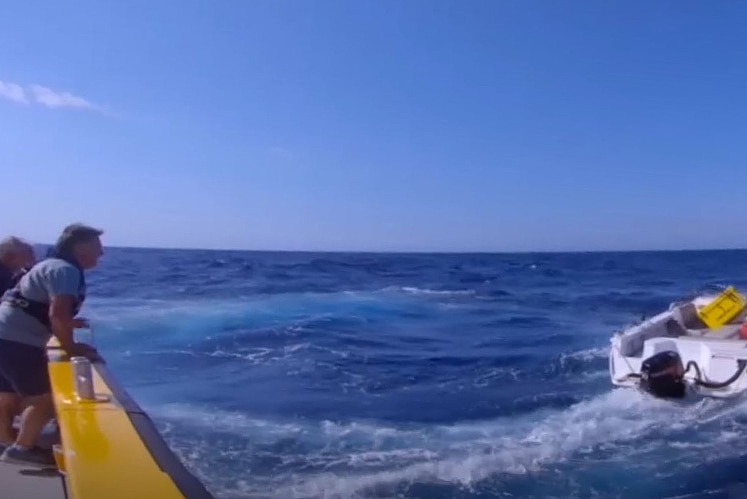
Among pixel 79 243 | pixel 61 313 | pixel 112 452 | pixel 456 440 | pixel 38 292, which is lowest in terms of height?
pixel 456 440

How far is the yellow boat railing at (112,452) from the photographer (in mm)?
2658

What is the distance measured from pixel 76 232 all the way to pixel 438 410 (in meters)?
8.36

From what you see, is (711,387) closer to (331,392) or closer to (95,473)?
(331,392)

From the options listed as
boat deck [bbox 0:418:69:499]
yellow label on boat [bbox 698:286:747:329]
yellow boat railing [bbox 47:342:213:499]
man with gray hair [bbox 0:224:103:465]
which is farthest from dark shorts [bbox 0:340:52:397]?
Answer: yellow label on boat [bbox 698:286:747:329]

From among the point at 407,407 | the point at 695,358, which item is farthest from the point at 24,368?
the point at 695,358

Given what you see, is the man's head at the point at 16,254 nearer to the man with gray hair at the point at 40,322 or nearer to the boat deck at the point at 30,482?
the man with gray hair at the point at 40,322

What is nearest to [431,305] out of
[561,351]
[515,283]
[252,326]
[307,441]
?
[252,326]

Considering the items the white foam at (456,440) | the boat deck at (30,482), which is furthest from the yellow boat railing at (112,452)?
the white foam at (456,440)

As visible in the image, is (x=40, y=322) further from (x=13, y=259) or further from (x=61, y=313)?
(x=13, y=259)

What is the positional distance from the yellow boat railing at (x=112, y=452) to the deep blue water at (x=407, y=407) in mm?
4218

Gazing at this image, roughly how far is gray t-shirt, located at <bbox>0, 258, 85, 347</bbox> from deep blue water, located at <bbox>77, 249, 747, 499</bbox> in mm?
3813

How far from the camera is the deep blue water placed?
8.58 meters

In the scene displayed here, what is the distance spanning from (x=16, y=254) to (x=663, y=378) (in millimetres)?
9015

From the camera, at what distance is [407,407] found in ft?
40.0
